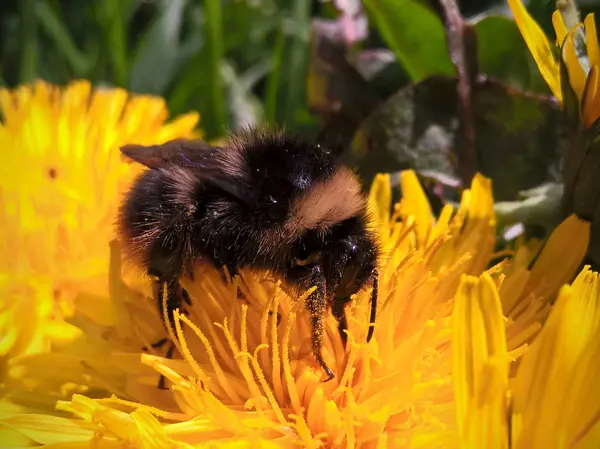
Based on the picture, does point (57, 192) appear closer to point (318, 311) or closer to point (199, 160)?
point (199, 160)

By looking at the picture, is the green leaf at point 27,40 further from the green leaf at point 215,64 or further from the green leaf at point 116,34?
the green leaf at point 215,64

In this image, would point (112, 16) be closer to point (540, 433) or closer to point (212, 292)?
point (212, 292)

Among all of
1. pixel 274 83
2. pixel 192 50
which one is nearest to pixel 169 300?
pixel 274 83

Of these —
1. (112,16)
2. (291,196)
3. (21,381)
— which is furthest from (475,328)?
(112,16)

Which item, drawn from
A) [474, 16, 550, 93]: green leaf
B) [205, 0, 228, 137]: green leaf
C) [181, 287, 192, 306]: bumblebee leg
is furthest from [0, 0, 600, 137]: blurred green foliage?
[181, 287, 192, 306]: bumblebee leg

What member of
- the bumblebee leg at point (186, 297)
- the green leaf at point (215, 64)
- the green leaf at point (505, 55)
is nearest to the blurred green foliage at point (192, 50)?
the green leaf at point (215, 64)
